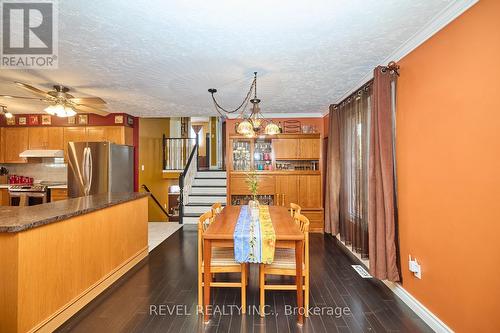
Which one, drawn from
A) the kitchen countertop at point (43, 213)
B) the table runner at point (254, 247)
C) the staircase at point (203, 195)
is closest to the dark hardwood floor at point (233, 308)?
the table runner at point (254, 247)

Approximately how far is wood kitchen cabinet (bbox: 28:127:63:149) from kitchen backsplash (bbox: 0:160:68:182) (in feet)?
1.54

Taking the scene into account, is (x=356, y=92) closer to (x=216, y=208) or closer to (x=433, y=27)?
(x=433, y=27)

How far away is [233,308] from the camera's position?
2436 mm

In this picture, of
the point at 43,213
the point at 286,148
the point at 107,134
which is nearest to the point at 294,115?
the point at 286,148

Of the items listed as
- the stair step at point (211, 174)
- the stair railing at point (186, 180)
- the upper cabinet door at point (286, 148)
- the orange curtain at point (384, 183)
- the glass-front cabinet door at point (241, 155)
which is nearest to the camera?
the orange curtain at point (384, 183)

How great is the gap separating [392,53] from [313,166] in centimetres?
325

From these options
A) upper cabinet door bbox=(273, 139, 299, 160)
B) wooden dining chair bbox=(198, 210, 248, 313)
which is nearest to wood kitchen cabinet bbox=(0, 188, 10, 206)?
wooden dining chair bbox=(198, 210, 248, 313)

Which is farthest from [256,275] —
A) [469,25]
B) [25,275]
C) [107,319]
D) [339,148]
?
[469,25]

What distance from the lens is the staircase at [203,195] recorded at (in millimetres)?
5969

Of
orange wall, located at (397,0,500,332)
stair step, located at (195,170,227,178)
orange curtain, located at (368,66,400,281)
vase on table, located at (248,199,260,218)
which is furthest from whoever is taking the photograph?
stair step, located at (195,170,227,178)

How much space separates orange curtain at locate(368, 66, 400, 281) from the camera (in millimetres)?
2600

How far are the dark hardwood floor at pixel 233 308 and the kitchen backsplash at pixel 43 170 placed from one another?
4.13 m

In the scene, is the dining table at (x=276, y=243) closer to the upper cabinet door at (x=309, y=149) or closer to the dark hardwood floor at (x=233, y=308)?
the dark hardwood floor at (x=233, y=308)

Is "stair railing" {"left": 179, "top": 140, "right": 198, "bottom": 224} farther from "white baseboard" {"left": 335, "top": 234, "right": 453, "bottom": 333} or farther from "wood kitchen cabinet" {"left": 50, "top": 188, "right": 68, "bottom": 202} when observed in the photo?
"white baseboard" {"left": 335, "top": 234, "right": 453, "bottom": 333}
